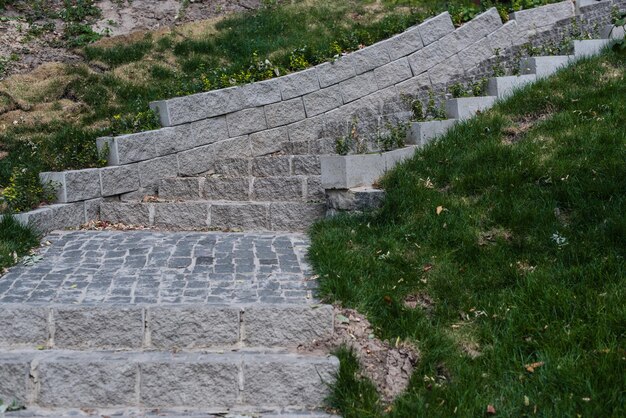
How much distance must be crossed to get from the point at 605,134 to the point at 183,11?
7.25m

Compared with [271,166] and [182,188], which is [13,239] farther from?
[271,166]

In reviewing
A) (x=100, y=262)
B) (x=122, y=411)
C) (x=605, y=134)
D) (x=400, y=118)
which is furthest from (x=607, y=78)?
(x=122, y=411)

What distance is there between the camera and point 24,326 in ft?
13.9

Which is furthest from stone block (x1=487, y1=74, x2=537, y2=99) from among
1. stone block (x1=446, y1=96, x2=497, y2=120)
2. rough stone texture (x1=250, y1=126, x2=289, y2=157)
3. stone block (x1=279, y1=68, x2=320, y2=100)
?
rough stone texture (x1=250, y1=126, x2=289, y2=157)

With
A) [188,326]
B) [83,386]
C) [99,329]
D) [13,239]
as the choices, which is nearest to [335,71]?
[13,239]

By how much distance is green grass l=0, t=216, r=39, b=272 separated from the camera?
17.1 feet

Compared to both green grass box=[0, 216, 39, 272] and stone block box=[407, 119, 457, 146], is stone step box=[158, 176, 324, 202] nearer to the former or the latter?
stone block box=[407, 119, 457, 146]

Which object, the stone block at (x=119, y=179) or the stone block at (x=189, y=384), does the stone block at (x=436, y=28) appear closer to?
the stone block at (x=119, y=179)

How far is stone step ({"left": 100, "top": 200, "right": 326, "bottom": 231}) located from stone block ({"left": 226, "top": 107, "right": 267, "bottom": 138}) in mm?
1206

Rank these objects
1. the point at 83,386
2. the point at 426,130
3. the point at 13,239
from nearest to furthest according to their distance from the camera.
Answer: the point at 83,386, the point at 13,239, the point at 426,130

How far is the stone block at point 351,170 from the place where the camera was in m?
6.22

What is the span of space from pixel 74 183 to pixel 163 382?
3.19m

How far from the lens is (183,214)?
667 cm

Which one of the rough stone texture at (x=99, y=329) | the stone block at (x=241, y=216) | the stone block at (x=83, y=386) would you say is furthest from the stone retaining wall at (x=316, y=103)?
the stone block at (x=83, y=386)
